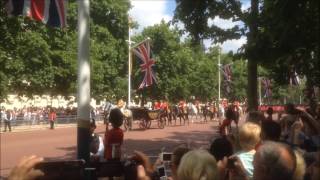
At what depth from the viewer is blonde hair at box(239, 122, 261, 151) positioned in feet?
17.5

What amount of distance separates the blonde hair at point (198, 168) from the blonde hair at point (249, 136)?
5.23 ft

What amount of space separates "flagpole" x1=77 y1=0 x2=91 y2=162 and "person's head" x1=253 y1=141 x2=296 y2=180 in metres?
4.38

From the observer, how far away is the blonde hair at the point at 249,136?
17.5 feet

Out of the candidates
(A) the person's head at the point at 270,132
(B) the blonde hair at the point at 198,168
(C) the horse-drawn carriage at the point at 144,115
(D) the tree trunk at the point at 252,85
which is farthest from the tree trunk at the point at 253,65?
(C) the horse-drawn carriage at the point at 144,115

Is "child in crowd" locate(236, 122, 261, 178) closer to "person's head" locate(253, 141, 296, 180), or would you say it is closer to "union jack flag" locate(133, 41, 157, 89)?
"person's head" locate(253, 141, 296, 180)

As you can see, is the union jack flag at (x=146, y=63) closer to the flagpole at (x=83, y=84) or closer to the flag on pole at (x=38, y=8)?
the flag on pole at (x=38, y=8)

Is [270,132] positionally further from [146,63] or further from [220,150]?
[146,63]

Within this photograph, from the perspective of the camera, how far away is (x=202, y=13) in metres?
12.2

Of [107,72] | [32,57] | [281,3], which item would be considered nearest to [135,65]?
[107,72]

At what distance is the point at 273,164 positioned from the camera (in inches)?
131

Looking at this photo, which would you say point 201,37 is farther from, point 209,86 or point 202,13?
point 209,86

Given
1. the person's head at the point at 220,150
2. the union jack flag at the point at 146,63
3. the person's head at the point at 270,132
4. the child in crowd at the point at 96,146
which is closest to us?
the person's head at the point at 220,150

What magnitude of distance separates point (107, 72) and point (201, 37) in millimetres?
37836

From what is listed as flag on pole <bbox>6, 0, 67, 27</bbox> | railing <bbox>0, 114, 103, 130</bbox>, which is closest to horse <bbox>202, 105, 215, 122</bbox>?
railing <bbox>0, 114, 103, 130</bbox>
